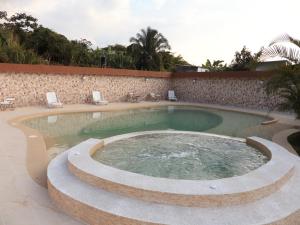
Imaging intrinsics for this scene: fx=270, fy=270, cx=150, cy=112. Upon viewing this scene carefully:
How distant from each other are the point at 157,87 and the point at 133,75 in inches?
98.0

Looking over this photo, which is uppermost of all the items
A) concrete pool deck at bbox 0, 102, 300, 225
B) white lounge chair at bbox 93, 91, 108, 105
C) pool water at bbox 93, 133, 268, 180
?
white lounge chair at bbox 93, 91, 108, 105

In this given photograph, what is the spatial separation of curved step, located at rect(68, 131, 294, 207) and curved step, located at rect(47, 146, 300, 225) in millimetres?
82

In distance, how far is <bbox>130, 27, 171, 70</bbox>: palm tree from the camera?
26.2 meters

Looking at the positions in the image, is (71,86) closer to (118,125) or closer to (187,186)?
(118,125)

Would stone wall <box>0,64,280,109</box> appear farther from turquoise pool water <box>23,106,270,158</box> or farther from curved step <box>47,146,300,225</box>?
curved step <box>47,146,300,225</box>

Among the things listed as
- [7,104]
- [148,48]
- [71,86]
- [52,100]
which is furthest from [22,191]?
[148,48]

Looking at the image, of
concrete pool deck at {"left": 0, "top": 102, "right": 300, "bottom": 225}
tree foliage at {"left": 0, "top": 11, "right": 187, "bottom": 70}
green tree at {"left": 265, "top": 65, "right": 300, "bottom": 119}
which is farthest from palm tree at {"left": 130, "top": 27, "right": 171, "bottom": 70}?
concrete pool deck at {"left": 0, "top": 102, "right": 300, "bottom": 225}

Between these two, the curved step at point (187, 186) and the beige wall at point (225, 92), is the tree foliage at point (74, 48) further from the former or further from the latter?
the curved step at point (187, 186)

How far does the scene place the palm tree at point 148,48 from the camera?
26172 mm

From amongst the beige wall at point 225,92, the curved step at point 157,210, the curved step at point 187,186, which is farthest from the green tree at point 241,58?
the curved step at point 157,210

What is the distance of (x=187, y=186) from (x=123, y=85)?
14.8m

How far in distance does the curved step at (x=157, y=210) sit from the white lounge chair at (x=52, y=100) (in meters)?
10.3

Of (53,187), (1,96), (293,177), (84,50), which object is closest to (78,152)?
(53,187)

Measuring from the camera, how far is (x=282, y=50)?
7.79 metres
